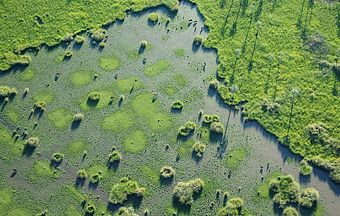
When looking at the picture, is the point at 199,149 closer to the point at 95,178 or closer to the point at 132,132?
the point at 132,132

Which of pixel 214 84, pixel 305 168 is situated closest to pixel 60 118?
pixel 214 84

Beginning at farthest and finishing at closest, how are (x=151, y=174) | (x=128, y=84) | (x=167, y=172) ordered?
1. (x=128, y=84)
2. (x=151, y=174)
3. (x=167, y=172)

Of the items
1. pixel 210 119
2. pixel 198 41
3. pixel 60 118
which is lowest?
pixel 60 118

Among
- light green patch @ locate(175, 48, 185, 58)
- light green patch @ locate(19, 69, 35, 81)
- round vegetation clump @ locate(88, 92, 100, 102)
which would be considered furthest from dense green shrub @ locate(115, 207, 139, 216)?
light green patch @ locate(175, 48, 185, 58)

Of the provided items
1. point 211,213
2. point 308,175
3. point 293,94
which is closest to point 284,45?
point 293,94

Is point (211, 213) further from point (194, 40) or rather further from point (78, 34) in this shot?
point (78, 34)

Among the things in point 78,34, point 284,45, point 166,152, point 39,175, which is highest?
point 284,45

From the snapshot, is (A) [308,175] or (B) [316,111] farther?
(B) [316,111]
